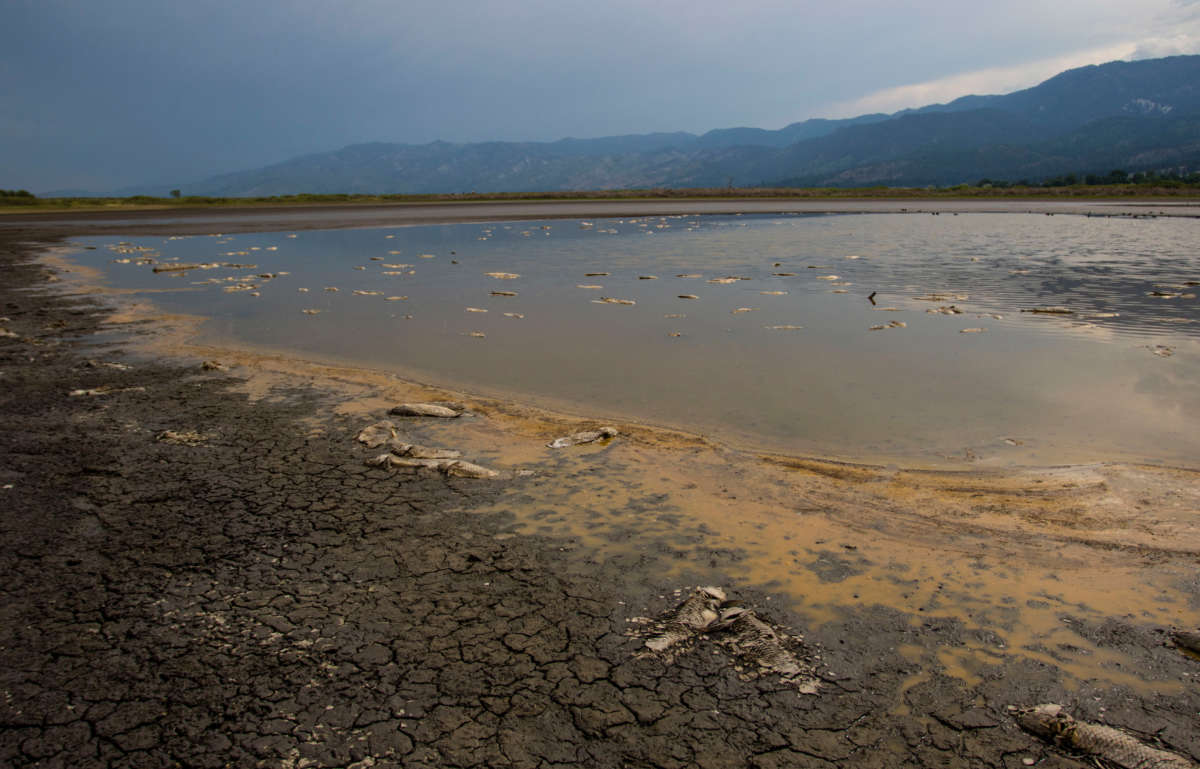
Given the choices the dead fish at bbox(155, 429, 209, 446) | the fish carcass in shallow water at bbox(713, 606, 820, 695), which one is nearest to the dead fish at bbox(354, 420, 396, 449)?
the dead fish at bbox(155, 429, 209, 446)

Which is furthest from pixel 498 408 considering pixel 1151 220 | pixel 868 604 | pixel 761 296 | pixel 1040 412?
pixel 1151 220

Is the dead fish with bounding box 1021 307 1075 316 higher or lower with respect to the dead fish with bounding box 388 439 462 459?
higher

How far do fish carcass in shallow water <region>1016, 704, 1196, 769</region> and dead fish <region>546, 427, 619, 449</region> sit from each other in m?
5.42

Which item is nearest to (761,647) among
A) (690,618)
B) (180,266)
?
(690,618)

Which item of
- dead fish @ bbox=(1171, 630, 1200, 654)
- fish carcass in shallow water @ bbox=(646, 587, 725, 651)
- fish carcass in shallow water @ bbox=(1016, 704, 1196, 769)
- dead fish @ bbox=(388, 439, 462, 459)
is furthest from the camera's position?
dead fish @ bbox=(388, 439, 462, 459)

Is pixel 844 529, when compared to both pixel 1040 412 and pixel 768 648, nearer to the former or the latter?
pixel 768 648

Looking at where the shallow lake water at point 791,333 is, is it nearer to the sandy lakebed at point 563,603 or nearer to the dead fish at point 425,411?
the dead fish at point 425,411

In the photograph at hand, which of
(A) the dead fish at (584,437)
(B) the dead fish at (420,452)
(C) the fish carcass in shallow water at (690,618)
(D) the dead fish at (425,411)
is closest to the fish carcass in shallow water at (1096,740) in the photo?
(C) the fish carcass in shallow water at (690,618)

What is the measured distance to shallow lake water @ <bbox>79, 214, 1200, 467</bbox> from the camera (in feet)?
29.7

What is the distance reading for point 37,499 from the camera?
6641 millimetres

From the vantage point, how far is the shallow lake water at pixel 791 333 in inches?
357

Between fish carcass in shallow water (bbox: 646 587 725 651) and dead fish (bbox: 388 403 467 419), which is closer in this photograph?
fish carcass in shallow water (bbox: 646 587 725 651)

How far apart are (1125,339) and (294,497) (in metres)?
16.1

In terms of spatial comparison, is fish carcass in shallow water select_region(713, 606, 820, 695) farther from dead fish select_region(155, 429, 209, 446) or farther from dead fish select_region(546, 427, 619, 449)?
dead fish select_region(155, 429, 209, 446)
